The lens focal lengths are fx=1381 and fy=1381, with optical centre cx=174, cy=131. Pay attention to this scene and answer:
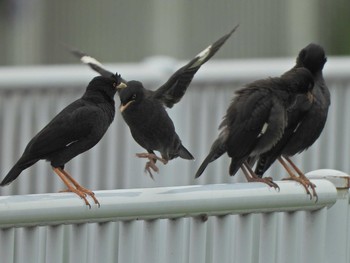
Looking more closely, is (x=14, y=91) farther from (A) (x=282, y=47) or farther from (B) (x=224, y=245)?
(A) (x=282, y=47)

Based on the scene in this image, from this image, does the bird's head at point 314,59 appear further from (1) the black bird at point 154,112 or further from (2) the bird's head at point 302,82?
(1) the black bird at point 154,112

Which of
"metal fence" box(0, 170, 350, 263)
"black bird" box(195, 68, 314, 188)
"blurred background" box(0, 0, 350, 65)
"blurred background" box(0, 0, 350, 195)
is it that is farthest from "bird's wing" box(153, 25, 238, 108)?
"blurred background" box(0, 0, 350, 65)

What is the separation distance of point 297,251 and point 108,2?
11065mm

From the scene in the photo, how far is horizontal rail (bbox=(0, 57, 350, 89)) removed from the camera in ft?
34.5

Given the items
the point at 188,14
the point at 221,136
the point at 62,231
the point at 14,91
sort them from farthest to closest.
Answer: the point at 188,14, the point at 14,91, the point at 221,136, the point at 62,231

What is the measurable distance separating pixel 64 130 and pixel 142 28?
33.4 ft

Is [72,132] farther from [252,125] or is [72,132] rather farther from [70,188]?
[252,125]

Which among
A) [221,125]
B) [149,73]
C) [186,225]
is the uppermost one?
[149,73]

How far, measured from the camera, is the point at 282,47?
54.2 feet

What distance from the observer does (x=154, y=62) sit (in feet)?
35.8

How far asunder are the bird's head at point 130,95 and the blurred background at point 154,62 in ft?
10.6

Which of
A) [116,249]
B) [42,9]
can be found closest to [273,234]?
[116,249]

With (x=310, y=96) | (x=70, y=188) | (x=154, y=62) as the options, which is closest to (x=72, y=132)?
(x=70, y=188)

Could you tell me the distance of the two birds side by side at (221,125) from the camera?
628cm
